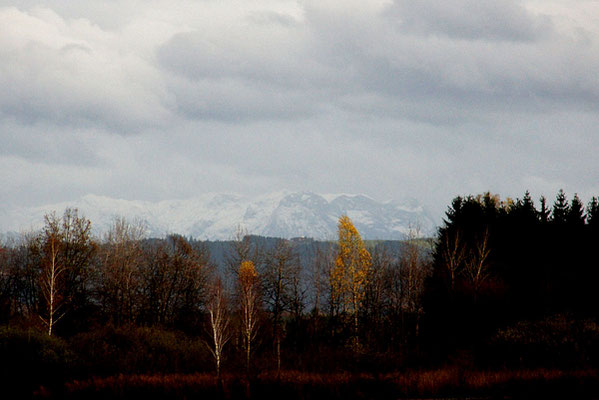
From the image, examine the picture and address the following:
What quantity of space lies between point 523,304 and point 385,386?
927 inches

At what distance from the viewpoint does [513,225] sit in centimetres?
6003

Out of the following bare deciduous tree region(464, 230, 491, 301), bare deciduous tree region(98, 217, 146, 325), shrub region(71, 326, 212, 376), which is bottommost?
shrub region(71, 326, 212, 376)

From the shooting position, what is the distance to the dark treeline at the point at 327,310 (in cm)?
3681

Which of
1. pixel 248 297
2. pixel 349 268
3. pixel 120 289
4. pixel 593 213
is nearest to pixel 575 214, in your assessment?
pixel 593 213

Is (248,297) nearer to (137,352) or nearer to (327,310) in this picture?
(137,352)

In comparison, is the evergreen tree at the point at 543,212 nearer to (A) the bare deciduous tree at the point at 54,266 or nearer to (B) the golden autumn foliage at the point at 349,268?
(B) the golden autumn foliage at the point at 349,268

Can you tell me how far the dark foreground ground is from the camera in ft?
84.6

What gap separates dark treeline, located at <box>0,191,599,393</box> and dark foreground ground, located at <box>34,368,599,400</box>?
383 cm

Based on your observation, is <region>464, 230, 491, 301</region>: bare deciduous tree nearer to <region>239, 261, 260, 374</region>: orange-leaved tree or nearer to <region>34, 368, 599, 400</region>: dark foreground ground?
<region>239, 261, 260, 374</region>: orange-leaved tree

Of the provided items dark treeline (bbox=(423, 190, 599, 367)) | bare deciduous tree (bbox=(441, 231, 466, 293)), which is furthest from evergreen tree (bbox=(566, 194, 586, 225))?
bare deciduous tree (bbox=(441, 231, 466, 293))

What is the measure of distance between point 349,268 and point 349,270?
38 centimetres

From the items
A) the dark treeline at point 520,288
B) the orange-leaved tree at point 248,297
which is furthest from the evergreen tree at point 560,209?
the orange-leaved tree at point 248,297

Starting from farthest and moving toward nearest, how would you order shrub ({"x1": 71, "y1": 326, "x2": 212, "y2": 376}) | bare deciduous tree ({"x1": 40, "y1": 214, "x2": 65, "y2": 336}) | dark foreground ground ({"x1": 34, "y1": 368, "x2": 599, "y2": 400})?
bare deciduous tree ({"x1": 40, "y1": 214, "x2": 65, "y2": 336}), shrub ({"x1": 71, "y1": 326, "x2": 212, "y2": 376}), dark foreground ground ({"x1": 34, "y1": 368, "x2": 599, "y2": 400})

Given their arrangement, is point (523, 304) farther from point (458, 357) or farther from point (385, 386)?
point (385, 386)
